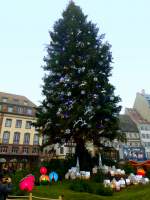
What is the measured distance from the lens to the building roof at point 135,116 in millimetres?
63500

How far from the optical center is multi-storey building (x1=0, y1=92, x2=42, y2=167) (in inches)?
1925

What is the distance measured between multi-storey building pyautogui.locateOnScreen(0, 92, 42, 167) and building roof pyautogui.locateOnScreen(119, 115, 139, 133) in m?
23.4

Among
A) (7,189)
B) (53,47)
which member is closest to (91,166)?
(53,47)

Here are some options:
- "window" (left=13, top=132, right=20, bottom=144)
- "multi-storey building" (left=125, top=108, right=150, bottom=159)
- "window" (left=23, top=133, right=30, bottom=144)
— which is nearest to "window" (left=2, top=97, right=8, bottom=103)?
"window" (left=13, top=132, right=20, bottom=144)

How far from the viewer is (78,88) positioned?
885 inches

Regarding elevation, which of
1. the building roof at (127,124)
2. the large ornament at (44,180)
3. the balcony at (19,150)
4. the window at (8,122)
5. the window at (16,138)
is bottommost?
the large ornament at (44,180)

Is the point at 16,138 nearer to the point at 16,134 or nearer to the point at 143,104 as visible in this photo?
the point at 16,134

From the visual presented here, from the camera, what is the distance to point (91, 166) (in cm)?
→ 2153

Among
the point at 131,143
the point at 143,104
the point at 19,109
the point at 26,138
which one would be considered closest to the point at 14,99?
the point at 19,109

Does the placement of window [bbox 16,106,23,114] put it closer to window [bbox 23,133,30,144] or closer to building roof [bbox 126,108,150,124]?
window [bbox 23,133,30,144]

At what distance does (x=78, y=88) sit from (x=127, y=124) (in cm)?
4361

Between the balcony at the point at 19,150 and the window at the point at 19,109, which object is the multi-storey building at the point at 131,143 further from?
the window at the point at 19,109

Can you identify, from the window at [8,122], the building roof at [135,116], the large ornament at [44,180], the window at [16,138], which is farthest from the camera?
the building roof at [135,116]

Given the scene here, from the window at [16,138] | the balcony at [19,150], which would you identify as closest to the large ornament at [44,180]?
the balcony at [19,150]
